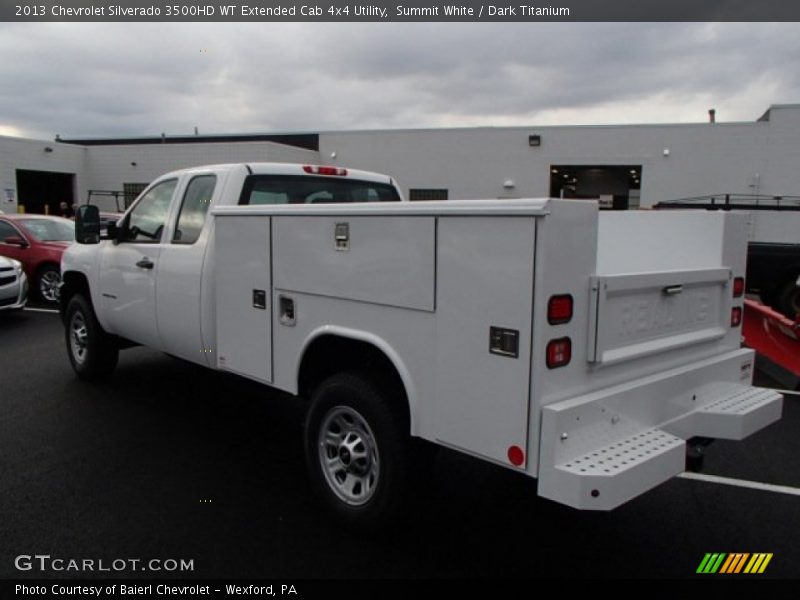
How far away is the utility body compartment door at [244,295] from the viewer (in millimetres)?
4281

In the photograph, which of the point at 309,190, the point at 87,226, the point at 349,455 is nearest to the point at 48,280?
the point at 87,226

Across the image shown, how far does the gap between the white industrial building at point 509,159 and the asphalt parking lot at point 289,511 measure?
19.4 metres

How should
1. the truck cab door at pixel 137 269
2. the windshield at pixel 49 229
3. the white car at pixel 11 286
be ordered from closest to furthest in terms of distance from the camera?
the truck cab door at pixel 137 269, the white car at pixel 11 286, the windshield at pixel 49 229

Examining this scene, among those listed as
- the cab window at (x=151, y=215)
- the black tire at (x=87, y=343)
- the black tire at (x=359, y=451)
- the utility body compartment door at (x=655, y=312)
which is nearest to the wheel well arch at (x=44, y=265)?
the black tire at (x=87, y=343)

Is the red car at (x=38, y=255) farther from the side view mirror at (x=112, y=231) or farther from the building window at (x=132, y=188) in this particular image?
the building window at (x=132, y=188)

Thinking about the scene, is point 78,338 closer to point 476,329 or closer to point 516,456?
point 476,329

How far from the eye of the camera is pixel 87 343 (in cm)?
678

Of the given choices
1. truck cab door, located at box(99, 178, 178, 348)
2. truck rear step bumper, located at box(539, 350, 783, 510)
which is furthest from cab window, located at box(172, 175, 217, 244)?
truck rear step bumper, located at box(539, 350, 783, 510)

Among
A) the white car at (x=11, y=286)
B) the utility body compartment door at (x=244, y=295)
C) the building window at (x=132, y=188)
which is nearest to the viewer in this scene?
the utility body compartment door at (x=244, y=295)

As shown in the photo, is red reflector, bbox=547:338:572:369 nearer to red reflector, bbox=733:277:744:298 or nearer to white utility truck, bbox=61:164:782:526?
white utility truck, bbox=61:164:782:526

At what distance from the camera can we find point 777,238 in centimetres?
2284

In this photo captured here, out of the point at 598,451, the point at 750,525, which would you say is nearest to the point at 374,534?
the point at 598,451

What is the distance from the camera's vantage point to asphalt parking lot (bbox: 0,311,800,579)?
141 inches

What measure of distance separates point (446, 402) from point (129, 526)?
81.8 inches
